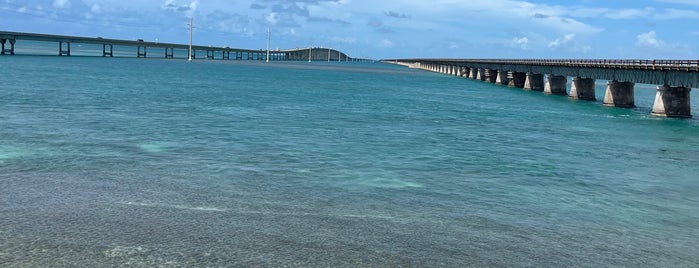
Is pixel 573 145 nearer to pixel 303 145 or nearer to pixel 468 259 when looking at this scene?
pixel 303 145

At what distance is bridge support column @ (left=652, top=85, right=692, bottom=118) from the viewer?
66.4 metres

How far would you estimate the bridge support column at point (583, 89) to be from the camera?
98750 millimetres

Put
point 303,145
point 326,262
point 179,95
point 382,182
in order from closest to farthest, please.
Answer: point 326,262 → point 382,182 → point 303,145 → point 179,95

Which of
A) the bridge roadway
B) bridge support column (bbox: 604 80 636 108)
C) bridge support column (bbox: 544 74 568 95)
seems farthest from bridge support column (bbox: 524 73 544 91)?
bridge support column (bbox: 604 80 636 108)

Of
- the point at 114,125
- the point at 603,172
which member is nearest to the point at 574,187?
A: the point at 603,172

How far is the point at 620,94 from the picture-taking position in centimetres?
8244

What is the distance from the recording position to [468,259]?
1638cm

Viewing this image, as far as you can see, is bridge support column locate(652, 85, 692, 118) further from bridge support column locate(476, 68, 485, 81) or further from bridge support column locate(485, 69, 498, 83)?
bridge support column locate(476, 68, 485, 81)

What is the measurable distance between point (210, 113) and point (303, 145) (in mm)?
21457

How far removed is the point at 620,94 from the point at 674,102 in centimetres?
1587

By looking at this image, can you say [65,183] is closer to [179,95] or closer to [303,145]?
[303,145]

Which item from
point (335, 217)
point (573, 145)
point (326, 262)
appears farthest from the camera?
point (573, 145)

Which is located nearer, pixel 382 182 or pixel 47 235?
pixel 47 235

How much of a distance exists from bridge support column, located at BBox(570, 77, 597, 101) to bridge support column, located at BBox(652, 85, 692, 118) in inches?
1215
